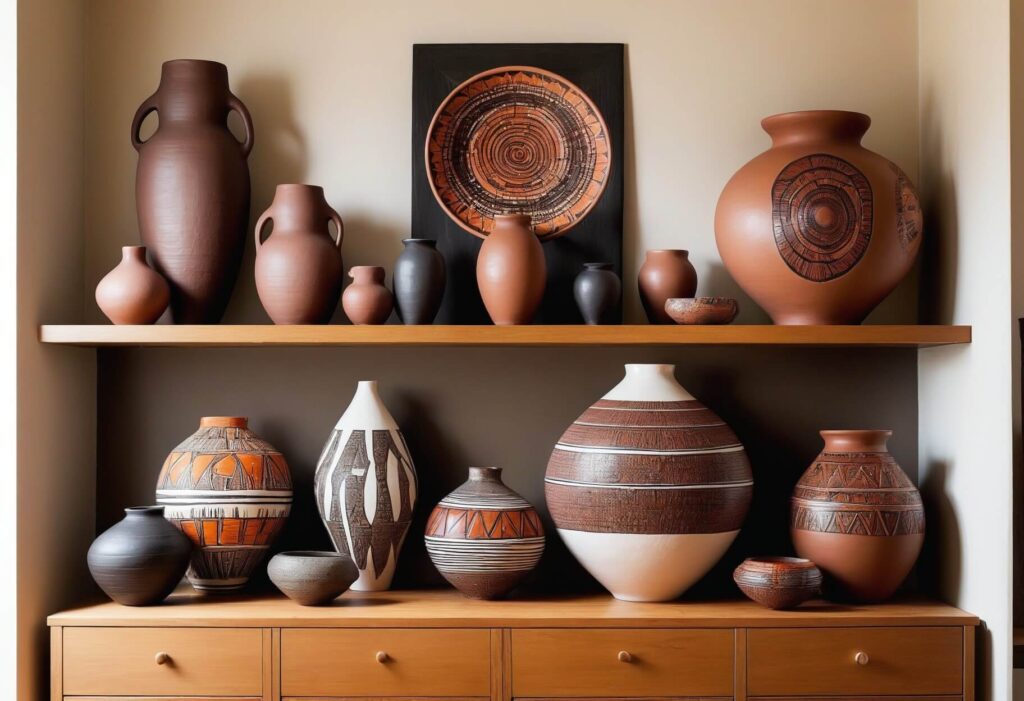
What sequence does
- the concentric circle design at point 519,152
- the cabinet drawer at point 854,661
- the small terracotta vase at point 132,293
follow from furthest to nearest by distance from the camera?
the concentric circle design at point 519,152 → the small terracotta vase at point 132,293 → the cabinet drawer at point 854,661

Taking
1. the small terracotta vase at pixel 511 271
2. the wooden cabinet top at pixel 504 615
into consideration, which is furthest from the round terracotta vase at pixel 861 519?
the small terracotta vase at pixel 511 271

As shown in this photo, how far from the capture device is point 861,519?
2.17 m

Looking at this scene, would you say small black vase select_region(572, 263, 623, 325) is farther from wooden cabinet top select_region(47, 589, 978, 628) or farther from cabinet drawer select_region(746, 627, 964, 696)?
cabinet drawer select_region(746, 627, 964, 696)

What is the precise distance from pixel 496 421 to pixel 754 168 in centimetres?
85

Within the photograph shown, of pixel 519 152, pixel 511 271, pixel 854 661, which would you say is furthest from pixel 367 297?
pixel 854 661

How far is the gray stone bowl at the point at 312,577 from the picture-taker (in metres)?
2.16

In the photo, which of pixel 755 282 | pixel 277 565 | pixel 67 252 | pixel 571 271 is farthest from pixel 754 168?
pixel 67 252

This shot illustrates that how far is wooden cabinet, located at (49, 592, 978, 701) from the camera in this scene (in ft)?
6.92

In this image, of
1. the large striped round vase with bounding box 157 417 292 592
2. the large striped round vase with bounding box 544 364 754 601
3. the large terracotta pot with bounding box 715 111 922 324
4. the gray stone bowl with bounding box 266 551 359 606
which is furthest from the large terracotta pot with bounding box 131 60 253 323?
the large terracotta pot with bounding box 715 111 922 324

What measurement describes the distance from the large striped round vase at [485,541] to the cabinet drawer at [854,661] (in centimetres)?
51

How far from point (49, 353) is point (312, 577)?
2.58 feet

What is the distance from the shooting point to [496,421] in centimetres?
249

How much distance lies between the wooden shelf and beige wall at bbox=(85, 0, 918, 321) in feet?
0.98

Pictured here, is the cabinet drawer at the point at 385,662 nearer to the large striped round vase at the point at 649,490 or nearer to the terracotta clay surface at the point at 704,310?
the large striped round vase at the point at 649,490
